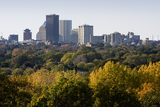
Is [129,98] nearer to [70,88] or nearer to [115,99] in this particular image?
[115,99]

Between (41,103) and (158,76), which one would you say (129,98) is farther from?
(158,76)

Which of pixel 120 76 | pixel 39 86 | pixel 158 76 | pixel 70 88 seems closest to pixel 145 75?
pixel 158 76

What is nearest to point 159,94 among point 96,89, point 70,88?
point 96,89

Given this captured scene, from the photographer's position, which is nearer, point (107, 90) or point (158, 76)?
point (107, 90)

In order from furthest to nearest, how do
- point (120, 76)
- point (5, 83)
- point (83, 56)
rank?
point (83, 56) < point (120, 76) < point (5, 83)

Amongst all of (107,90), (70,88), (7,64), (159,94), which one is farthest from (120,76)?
(7,64)

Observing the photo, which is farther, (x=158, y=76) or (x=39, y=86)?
(x=158, y=76)

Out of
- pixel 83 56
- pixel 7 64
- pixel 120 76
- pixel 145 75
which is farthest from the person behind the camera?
pixel 83 56

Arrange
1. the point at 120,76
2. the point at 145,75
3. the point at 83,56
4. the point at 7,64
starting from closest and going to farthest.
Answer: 1. the point at 120,76
2. the point at 145,75
3. the point at 7,64
4. the point at 83,56

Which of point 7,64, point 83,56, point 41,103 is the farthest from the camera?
point 83,56
